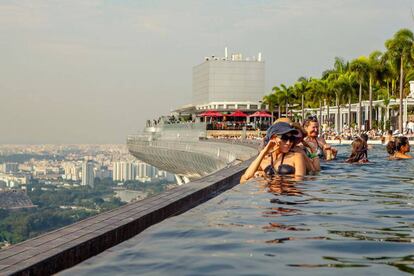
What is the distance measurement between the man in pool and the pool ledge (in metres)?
6.67

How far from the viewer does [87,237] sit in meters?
5.89

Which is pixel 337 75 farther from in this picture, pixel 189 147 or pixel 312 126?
pixel 312 126

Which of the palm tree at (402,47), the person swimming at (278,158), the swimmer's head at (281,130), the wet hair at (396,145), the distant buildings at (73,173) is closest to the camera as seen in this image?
the swimmer's head at (281,130)

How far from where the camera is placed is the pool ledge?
191 inches

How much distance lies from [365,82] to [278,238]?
3278 inches

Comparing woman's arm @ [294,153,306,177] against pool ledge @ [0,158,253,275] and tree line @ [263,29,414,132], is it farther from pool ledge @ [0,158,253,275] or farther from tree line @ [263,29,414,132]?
tree line @ [263,29,414,132]

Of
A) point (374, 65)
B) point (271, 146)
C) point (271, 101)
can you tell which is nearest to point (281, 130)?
point (271, 146)

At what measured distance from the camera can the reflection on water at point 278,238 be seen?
5.25 meters

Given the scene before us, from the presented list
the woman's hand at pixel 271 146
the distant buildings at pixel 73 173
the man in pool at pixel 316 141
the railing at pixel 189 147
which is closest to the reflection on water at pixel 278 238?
the woman's hand at pixel 271 146

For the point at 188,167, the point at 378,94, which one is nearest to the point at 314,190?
the point at 188,167

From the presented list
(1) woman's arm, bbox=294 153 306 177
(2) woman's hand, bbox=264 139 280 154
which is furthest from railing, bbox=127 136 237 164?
(2) woman's hand, bbox=264 139 280 154

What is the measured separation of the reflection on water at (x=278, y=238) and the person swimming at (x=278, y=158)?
0.78 metres

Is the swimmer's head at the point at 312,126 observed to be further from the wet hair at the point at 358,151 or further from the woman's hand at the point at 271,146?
the woman's hand at the point at 271,146

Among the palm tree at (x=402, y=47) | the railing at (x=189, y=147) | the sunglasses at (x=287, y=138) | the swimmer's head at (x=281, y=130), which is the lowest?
the railing at (x=189, y=147)
